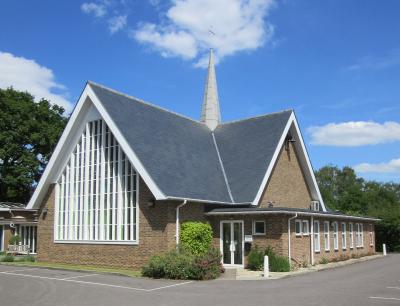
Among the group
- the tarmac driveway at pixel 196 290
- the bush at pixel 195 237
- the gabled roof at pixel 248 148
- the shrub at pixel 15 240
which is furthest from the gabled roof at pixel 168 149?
the shrub at pixel 15 240

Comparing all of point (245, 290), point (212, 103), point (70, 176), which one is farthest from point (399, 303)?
point (212, 103)

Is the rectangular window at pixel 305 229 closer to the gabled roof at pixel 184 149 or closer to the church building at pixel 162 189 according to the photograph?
the church building at pixel 162 189

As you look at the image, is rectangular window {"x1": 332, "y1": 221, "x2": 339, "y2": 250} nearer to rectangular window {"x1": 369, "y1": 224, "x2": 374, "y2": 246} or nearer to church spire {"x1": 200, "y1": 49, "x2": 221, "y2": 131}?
rectangular window {"x1": 369, "y1": 224, "x2": 374, "y2": 246}

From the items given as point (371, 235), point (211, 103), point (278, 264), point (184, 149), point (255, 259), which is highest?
point (211, 103)

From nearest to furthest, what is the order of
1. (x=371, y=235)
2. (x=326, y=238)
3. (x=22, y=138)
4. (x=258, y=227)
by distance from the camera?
(x=258, y=227), (x=326, y=238), (x=371, y=235), (x=22, y=138)

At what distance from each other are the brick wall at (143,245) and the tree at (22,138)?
2378cm

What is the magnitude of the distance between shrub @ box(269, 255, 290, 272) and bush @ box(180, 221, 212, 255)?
113 inches

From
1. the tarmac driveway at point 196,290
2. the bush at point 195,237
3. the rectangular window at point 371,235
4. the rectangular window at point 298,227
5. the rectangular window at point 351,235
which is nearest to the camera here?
the tarmac driveway at point 196,290

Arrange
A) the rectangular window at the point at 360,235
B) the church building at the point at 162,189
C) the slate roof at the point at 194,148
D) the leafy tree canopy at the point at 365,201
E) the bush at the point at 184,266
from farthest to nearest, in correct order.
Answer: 1. the leafy tree canopy at the point at 365,201
2. the rectangular window at the point at 360,235
3. the slate roof at the point at 194,148
4. the church building at the point at 162,189
5. the bush at the point at 184,266

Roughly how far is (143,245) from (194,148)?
A: 6.90 m

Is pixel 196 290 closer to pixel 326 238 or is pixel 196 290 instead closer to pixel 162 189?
pixel 162 189

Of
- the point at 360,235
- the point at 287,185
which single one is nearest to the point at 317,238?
the point at 287,185

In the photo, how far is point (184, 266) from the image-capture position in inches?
685

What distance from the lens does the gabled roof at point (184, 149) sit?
21219 mm
